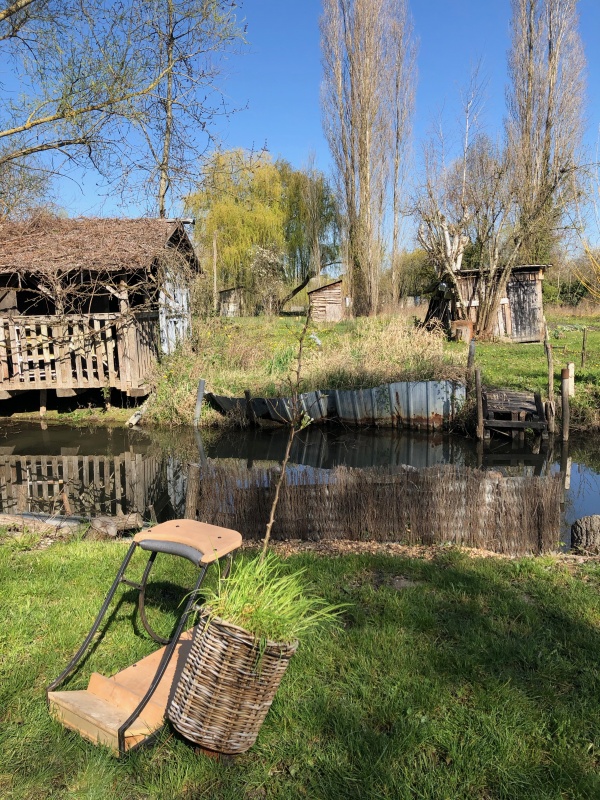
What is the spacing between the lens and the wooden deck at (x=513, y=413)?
13.3 meters

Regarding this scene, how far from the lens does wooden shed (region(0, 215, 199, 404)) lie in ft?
47.1

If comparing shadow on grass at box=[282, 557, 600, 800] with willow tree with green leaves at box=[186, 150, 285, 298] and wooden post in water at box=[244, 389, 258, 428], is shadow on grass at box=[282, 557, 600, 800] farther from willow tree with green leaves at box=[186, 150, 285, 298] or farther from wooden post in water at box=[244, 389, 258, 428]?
willow tree with green leaves at box=[186, 150, 285, 298]

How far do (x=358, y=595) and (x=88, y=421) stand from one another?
A: 13.0 m

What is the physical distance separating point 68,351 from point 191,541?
45.0ft

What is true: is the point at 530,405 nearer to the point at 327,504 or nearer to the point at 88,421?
the point at 327,504

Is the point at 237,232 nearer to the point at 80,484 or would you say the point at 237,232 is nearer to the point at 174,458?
the point at 174,458

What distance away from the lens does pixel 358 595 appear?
4.41 meters

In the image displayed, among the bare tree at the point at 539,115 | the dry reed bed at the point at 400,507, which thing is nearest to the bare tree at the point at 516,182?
the bare tree at the point at 539,115

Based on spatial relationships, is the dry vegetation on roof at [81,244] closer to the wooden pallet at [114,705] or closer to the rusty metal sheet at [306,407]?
the rusty metal sheet at [306,407]

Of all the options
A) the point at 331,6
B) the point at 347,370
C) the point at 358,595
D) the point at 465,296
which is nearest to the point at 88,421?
the point at 347,370

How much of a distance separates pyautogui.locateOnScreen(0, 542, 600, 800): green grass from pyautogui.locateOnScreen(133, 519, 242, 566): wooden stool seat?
82 cm

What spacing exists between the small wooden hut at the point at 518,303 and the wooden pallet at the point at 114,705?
81.6 ft

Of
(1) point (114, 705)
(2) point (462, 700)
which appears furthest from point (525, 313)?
(1) point (114, 705)

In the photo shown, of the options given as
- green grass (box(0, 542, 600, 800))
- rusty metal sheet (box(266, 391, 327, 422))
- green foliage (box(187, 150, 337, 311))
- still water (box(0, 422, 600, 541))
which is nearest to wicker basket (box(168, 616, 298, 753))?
green grass (box(0, 542, 600, 800))
